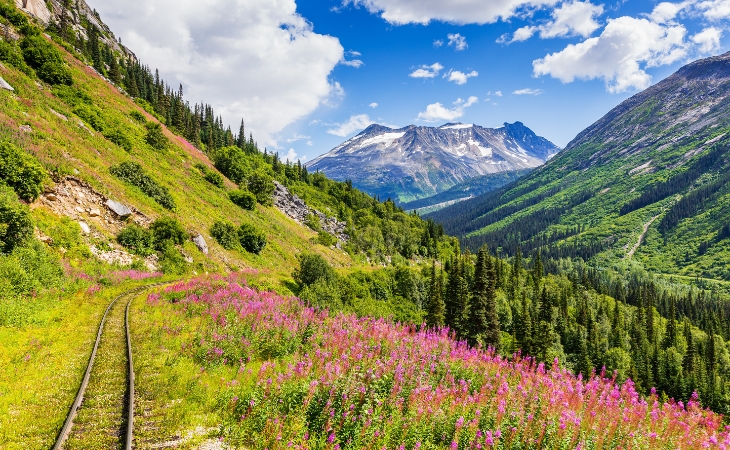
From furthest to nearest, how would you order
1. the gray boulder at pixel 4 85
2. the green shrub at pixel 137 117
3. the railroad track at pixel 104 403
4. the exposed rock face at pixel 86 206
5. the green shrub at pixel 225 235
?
the green shrub at pixel 137 117 → the green shrub at pixel 225 235 → the gray boulder at pixel 4 85 → the exposed rock face at pixel 86 206 → the railroad track at pixel 104 403

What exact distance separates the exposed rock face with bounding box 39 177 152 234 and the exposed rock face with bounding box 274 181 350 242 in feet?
180

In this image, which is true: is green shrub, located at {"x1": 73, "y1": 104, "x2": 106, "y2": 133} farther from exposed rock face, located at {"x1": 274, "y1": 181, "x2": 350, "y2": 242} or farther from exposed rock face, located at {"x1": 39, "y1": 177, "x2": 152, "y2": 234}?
exposed rock face, located at {"x1": 274, "y1": 181, "x2": 350, "y2": 242}

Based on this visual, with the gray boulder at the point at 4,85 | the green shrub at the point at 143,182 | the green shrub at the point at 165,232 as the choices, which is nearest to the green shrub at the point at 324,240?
the green shrub at the point at 143,182

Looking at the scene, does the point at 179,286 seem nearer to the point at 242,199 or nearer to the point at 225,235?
the point at 225,235

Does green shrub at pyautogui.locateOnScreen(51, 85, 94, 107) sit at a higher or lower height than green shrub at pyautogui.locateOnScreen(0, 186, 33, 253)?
higher

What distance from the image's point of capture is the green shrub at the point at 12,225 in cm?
1898

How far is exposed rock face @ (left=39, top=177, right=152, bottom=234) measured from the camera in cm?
2703

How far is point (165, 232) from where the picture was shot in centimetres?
3375

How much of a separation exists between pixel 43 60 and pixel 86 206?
1650 inches

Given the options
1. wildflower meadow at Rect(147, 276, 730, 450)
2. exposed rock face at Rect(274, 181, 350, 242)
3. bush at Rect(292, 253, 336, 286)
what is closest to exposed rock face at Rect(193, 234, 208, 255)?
bush at Rect(292, 253, 336, 286)

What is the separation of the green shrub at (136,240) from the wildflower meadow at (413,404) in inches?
937

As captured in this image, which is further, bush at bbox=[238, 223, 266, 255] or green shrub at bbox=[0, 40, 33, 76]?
green shrub at bbox=[0, 40, 33, 76]

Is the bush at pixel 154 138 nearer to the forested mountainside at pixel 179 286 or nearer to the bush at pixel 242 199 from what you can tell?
the forested mountainside at pixel 179 286

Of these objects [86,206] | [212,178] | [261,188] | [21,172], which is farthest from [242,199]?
[21,172]
